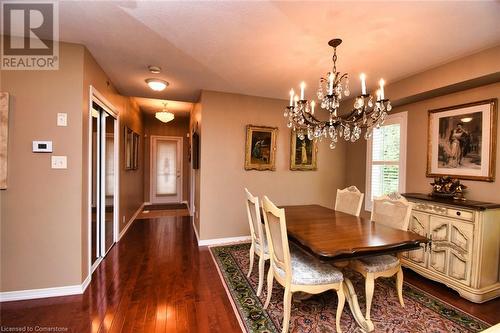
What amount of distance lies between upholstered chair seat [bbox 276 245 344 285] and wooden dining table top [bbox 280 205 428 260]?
0.60 feet

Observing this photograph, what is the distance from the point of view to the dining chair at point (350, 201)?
9.18ft

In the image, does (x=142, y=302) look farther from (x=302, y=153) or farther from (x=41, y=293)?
(x=302, y=153)

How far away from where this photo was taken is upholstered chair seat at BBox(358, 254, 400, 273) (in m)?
1.92

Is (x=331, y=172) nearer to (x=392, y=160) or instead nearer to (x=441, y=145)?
(x=392, y=160)

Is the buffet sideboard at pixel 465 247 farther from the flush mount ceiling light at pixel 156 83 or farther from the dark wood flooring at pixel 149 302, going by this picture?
the flush mount ceiling light at pixel 156 83

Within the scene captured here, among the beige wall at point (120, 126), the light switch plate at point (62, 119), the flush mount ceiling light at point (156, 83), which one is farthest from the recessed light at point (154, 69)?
the light switch plate at point (62, 119)

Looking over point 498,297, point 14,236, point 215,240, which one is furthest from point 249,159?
point 498,297

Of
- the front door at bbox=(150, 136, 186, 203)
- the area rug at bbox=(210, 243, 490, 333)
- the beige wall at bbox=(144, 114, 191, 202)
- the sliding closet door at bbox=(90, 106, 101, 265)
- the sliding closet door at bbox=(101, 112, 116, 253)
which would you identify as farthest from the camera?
the front door at bbox=(150, 136, 186, 203)

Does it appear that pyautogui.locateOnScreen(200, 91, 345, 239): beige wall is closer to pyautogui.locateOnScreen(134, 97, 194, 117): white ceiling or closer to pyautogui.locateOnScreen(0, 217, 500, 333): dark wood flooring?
pyautogui.locateOnScreen(0, 217, 500, 333): dark wood flooring

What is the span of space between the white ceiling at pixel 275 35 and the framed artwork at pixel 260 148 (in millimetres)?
1083

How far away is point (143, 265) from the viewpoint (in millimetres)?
2920

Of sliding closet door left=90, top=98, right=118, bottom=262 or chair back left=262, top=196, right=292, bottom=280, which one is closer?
chair back left=262, top=196, right=292, bottom=280

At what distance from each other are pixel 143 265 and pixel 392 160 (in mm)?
3841

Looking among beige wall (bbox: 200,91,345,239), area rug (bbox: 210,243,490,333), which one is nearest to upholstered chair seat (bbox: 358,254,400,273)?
area rug (bbox: 210,243,490,333)
